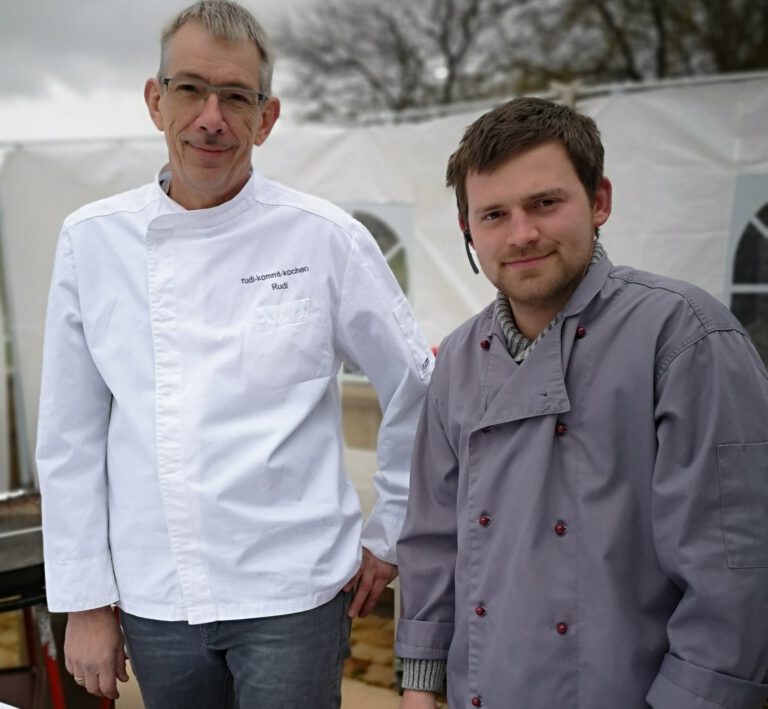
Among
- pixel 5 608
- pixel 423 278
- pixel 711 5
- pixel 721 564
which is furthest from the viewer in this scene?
pixel 711 5

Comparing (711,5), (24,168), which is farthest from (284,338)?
(711,5)

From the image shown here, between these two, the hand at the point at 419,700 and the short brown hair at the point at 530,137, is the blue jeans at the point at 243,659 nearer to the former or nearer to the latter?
the hand at the point at 419,700

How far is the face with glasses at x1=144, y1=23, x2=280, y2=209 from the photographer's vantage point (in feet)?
4.33

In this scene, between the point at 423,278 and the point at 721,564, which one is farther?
the point at 423,278

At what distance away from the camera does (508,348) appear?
48.0 inches

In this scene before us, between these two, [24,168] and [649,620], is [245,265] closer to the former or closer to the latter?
[649,620]

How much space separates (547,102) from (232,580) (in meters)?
0.97

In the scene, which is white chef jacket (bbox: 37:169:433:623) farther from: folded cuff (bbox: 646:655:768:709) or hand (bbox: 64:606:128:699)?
folded cuff (bbox: 646:655:768:709)

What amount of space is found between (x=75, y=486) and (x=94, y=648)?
0.31m

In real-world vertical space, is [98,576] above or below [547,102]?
below

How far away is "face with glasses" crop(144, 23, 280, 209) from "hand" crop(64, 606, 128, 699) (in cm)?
83

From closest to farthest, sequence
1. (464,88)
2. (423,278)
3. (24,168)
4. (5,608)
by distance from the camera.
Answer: (5,608) < (423,278) < (24,168) < (464,88)

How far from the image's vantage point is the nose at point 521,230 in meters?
1.12

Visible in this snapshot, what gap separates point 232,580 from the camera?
133cm
